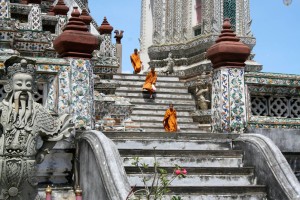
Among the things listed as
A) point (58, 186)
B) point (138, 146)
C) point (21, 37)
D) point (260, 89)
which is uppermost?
point (21, 37)

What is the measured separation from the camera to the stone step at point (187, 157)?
7.49 meters

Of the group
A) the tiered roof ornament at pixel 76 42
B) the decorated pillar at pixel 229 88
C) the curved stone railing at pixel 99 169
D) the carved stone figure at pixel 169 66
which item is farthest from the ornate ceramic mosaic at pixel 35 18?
the curved stone railing at pixel 99 169

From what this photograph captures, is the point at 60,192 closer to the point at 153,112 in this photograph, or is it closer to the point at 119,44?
the point at 153,112

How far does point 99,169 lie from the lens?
650 cm

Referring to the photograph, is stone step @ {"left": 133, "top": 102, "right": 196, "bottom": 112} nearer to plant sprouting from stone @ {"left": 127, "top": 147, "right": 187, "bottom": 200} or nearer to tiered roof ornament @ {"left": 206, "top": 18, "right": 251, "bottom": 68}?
tiered roof ornament @ {"left": 206, "top": 18, "right": 251, "bottom": 68}

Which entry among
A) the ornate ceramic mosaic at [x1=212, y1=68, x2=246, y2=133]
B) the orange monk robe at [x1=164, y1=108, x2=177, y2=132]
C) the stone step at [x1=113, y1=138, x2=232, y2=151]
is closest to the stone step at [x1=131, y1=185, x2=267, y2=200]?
the stone step at [x1=113, y1=138, x2=232, y2=151]

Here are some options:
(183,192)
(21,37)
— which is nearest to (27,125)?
(183,192)

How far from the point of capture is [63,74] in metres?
7.97

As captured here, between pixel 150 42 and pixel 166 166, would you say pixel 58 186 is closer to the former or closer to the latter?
pixel 166 166

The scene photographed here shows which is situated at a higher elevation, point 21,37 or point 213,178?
point 21,37

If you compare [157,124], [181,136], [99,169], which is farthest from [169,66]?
[99,169]

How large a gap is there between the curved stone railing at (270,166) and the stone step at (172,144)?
322mm

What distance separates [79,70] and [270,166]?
3.06 metres

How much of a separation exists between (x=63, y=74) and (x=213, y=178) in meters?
2.63
